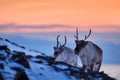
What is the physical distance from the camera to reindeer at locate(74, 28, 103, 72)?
36.9 m

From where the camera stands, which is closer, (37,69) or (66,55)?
(37,69)

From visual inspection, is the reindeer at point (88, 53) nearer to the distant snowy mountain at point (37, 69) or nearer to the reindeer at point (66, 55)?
the reindeer at point (66, 55)

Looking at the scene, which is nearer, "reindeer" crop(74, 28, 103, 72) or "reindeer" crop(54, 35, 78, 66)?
"reindeer" crop(74, 28, 103, 72)

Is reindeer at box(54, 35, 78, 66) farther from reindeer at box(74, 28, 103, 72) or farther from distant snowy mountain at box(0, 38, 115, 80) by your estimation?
Answer: distant snowy mountain at box(0, 38, 115, 80)

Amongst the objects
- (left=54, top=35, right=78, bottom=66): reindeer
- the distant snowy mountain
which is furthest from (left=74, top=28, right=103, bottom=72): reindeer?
the distant snowy mountain

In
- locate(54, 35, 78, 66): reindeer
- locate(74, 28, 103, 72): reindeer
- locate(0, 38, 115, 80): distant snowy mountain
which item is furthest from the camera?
locate(54, 35, 78, 66): reindeer

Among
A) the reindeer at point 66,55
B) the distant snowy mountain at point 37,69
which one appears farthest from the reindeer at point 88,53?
the distant snowy mountain at point 37,69

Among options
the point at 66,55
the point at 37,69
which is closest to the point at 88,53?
the point at 66,55

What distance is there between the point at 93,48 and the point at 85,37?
1234 mm

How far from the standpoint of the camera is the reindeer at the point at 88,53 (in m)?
36.9

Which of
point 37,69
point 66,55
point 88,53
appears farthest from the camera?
point 66,55

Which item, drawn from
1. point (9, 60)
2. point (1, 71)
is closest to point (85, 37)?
point (9, 60)

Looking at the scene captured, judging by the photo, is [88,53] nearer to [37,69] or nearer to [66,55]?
[66,55]

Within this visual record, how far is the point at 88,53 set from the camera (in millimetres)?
37344
